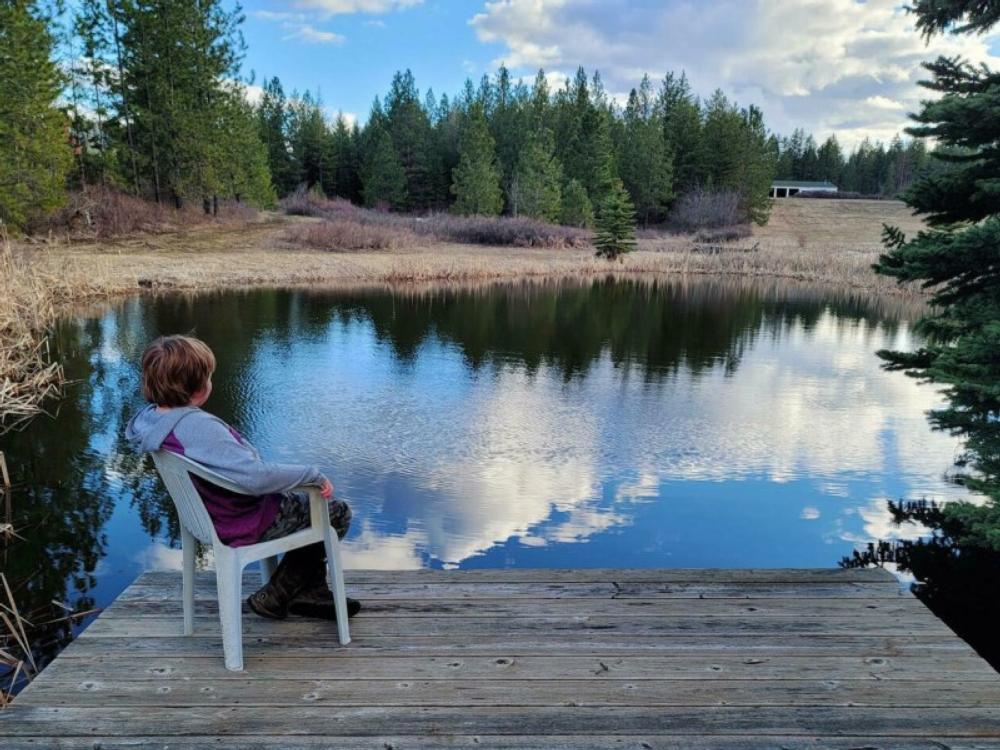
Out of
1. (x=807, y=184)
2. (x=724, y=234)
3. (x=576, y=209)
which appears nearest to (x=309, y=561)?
(x=576, y=209)

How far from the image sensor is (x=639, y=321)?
1670cm

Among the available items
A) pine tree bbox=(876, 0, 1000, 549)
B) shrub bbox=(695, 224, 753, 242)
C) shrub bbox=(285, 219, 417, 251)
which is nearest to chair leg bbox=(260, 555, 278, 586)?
pine tree bbox=(876, 0, 1000, 549)

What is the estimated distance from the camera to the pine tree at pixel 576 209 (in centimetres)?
4375

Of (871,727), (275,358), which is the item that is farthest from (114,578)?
(275,358)

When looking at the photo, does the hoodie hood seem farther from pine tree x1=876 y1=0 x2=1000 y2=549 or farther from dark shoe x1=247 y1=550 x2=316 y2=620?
pine tree x1=876 y1=0 x2=1000 y2=549

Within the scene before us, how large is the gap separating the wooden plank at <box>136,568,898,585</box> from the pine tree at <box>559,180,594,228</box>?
41207mm

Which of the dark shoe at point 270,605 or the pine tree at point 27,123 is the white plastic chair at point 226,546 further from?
the pine tree at point 27,123

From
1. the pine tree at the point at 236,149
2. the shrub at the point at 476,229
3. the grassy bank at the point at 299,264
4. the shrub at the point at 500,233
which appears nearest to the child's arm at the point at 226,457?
the grassy bank at the point at 299,264

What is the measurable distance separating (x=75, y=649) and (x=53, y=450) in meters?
5.43

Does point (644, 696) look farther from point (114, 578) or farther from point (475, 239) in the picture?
point (475, 239)

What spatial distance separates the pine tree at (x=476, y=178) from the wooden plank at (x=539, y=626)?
133 ft

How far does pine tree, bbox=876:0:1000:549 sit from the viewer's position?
186 inches

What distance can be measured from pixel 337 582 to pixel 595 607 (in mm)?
1097

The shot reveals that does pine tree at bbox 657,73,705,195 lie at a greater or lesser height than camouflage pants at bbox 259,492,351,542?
greater
